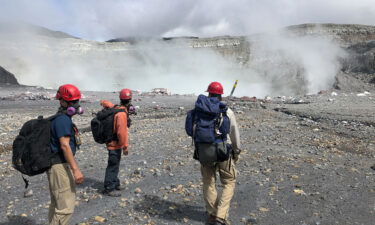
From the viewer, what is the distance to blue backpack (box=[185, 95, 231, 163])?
3.48 metres

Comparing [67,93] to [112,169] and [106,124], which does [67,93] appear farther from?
[112,169]

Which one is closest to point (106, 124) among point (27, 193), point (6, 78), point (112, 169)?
point (112, 169)

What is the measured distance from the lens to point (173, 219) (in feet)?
13.2

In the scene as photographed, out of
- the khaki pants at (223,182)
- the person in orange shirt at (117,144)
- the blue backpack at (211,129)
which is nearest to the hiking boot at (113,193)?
the person in orange shirt at (117,144)

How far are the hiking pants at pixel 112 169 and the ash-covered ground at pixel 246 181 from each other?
19 centimetres

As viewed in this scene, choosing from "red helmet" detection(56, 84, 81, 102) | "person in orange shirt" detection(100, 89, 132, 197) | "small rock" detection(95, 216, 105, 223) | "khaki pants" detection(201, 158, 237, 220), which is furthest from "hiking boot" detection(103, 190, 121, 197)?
"red helmet" detection(56, 84, 81, 102)

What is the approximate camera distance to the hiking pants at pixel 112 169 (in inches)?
178

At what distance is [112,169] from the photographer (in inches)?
181

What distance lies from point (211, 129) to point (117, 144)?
155 cm

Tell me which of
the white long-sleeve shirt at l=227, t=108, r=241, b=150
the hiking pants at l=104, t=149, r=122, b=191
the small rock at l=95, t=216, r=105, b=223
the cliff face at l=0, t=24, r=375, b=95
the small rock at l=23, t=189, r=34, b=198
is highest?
the cliff face at l=0, t=24, r=375, b=95

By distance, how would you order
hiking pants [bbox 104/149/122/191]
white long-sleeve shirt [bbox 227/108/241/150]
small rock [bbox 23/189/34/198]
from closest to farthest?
1. white long-sleeve shirt [bbox 227/108/241/150]
2. hiking pants [bbox 104/149/122/191]
3. small rock [bbox 23/189/34/198]

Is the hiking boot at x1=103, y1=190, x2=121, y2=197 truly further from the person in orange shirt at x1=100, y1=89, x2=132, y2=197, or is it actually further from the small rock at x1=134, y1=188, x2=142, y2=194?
the small rock at x1=134, y1=188, x2=142, y2=194

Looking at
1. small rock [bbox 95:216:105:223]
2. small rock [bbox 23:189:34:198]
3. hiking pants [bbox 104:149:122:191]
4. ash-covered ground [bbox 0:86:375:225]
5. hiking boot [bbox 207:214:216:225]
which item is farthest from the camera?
small rock [bbox 23:189:34:198]

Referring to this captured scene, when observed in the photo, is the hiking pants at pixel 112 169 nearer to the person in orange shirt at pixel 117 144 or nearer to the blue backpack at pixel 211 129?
the person in orange shirt at pixel 117 144
